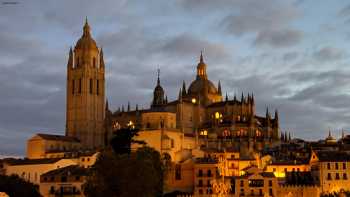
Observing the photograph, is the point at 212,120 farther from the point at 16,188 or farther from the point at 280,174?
the point at 16,188

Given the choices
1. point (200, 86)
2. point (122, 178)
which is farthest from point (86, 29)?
point (122, 178)

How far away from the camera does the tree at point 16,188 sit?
178 ft

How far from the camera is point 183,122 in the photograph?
3319 inches

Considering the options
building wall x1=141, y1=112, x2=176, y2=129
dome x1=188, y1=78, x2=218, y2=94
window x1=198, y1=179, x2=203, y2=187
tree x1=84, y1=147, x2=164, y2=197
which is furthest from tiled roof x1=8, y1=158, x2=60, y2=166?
dome x1=188, y1=78, x2=218, y2=94

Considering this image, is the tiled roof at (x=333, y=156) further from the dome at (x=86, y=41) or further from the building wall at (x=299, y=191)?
the dome at (x=86, y=41)

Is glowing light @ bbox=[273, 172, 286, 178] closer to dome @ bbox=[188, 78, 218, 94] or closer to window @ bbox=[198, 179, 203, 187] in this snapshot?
window @ bbox=[198, 179, 203, 187]

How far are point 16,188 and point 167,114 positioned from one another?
26.8 m

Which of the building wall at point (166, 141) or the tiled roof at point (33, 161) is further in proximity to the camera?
the building wall at point (166, 141)

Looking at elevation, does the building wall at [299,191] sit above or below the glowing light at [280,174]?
below

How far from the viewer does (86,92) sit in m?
90.8

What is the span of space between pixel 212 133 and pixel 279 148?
8.43 meters

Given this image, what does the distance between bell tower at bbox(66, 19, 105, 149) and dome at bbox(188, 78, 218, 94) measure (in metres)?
12.6

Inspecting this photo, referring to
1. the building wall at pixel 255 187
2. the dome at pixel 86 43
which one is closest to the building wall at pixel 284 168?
the building wall at pixel 255 187

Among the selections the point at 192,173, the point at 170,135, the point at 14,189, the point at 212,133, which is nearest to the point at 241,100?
the point at 212,133
